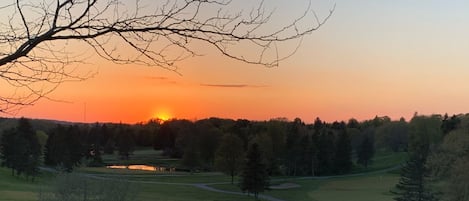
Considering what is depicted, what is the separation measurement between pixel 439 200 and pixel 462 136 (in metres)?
9.43

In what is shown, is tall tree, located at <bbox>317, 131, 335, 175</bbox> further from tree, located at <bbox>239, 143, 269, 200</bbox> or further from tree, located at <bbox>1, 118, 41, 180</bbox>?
tree, located at <bbox>1, 118, 41, 180</bbox>

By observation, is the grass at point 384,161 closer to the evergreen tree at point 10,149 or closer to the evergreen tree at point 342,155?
the evergreen tree at point 342,155

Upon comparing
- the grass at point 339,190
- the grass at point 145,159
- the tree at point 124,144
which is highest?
the tree at point 124,144

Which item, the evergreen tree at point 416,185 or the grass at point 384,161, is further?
the grass at point 384,161

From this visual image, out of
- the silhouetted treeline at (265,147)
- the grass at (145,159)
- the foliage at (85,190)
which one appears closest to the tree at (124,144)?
the silhouetted treeline at (265,147)

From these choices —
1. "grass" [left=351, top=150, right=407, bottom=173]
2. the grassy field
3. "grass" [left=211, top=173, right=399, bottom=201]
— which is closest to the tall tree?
"grass" [left=351, top=150, right=407, bottom=173]

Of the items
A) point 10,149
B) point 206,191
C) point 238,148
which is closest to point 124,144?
point 10,149

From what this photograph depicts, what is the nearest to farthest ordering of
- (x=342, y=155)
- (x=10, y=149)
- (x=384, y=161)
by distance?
(x=10, y=149), (x=342, y=155), (x=384, y=161)

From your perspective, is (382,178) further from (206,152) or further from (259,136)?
(206,152)

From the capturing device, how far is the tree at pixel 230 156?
60156 millimetres

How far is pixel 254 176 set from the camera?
4419 cm


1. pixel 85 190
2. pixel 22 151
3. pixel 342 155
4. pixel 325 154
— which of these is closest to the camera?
pixel 85 190

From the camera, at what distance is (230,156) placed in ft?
199

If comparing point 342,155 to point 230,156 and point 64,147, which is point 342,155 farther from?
point 64,147
